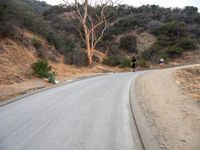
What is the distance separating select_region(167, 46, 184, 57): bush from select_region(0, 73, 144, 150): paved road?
105 feet

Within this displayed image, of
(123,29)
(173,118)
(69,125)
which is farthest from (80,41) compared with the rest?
(69,125)

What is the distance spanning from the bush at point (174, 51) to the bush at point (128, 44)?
18.3 feet

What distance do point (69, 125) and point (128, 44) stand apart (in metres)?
38.4

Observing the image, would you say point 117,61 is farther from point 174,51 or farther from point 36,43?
point 36,43

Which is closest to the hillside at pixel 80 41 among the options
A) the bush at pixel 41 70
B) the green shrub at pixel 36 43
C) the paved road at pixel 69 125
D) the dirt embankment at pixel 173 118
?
the green shrub at pixel 36 43

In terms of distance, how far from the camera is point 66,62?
31.1 meters

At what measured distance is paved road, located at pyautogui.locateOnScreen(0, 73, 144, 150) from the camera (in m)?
5.78

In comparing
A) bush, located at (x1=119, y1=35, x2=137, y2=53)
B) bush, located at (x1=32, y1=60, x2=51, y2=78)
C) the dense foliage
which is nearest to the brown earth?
bush, located at (x1=32, y1=60, x2=51, y2=78)

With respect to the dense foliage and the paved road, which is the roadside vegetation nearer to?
the dense foliage

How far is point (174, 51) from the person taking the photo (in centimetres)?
4134

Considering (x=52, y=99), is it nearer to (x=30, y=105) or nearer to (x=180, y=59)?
(x=30, y=105)

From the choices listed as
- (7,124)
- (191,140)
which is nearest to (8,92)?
(7,124)

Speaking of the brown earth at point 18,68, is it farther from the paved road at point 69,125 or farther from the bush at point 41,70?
the paved road at point 69,125

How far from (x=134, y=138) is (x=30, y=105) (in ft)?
16.7
